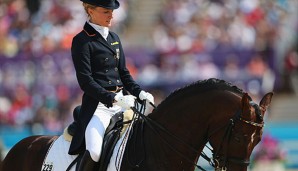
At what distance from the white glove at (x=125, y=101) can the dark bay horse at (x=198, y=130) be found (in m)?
0.23

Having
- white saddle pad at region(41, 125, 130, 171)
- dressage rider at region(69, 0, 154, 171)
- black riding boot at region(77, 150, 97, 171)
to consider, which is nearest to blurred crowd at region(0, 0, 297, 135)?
white saddle pad at region(41, 125, 130, 171)

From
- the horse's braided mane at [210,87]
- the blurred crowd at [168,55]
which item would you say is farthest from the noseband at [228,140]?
the blurred crowd at [168,55]

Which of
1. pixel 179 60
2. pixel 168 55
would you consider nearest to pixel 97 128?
pixel 179 60

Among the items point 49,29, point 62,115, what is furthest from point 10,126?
point 49,29

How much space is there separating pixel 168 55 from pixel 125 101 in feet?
39.8

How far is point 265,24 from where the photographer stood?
18891 mm

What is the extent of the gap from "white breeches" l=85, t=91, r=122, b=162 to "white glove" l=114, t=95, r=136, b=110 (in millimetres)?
337

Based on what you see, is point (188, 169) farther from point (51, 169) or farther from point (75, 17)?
point (75, 17)

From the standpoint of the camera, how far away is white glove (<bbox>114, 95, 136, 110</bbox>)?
637cm

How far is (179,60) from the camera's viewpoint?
60.1 feet

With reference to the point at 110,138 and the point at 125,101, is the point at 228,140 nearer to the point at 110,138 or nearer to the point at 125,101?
the point at 125,101

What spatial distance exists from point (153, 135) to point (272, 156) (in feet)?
29.4

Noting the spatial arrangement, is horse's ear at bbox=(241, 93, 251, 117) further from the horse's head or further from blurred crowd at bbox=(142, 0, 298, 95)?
blurred crowd at bbox=(142, 0, 298, 95)

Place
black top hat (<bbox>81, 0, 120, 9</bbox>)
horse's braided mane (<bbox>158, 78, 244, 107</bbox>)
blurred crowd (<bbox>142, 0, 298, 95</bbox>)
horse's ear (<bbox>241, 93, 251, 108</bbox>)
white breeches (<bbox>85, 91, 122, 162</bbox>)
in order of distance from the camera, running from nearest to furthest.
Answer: horse's ear (<bbox>241, 93, 251, 108</bbox>) < horse's braided mane (<bbox>158, 78, 244, 107</bbox>) < white breeches (<bbox>85, 91, 122, 162</bbox>) < black top hat (<bbox>81, 0, 120, 9</bbox>) < blurred crowd (<bbox>142, 0, 298, 95</bbox>)
